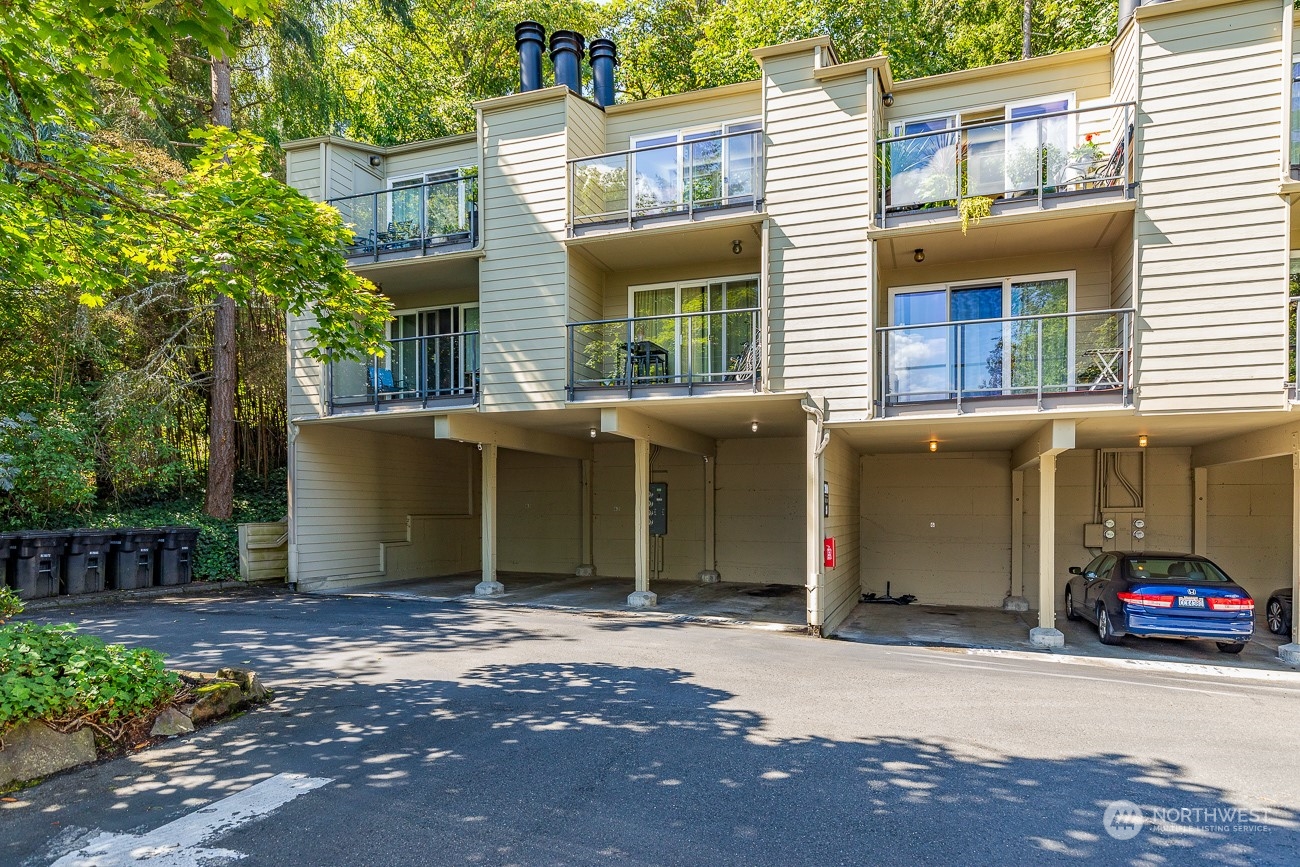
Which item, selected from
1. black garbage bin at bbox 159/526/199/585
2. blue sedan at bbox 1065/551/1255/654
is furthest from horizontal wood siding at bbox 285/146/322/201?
blue sedan at bbox 1065/551/1255/654

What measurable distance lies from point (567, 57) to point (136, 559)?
11.3 metres

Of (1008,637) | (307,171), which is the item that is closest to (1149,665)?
(1008,637)

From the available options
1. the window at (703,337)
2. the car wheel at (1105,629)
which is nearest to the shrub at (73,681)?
the window at (703,337)

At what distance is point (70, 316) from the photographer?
12.7 meters

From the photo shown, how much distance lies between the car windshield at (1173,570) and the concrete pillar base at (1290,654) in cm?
94

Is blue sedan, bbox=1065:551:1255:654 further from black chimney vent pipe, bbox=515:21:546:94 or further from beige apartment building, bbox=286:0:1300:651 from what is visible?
black chimney vent pipe, bbox=515:21:546:94

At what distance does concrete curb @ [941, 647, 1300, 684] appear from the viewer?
25.6 feet

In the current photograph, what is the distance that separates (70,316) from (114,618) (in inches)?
261

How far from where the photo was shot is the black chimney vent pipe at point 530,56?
12.6 metres

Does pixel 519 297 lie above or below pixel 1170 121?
below

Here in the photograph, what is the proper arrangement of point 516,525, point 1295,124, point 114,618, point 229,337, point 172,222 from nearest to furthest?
point 172,222 → point 1295,124 → point 114,618 → point 229,337 → point 516,525

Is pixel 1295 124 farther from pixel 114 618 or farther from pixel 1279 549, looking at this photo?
pixel 114 618

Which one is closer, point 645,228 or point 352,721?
point 352,721

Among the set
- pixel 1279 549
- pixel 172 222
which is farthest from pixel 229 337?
pixel 1279 549
